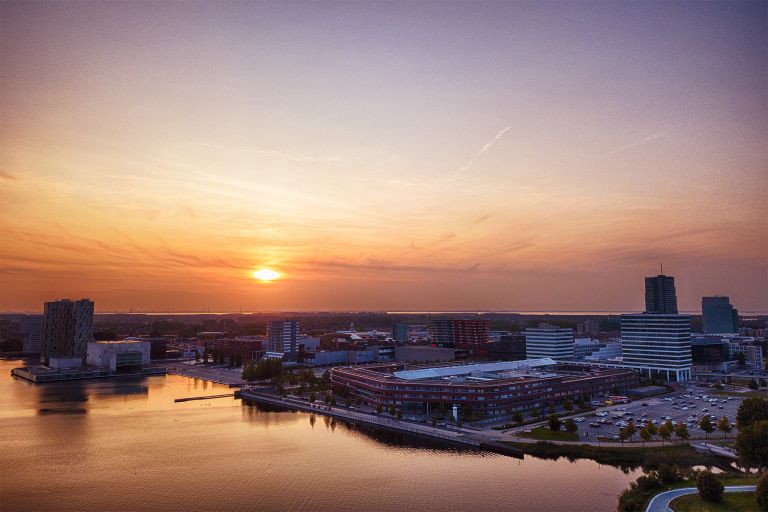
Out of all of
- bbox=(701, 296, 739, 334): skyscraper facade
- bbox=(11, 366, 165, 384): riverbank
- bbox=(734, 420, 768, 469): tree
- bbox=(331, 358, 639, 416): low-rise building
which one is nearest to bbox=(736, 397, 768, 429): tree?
bbox=(734, 420, 768, 469): tree

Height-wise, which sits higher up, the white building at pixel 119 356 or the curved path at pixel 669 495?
the white building at pixel 119 356

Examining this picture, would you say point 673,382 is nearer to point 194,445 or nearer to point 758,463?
point 758,463

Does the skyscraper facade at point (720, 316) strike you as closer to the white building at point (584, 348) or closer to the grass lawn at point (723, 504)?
the white building at point (584, 348)

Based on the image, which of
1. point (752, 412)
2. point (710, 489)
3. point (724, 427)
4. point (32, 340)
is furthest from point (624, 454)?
point (32, 340)

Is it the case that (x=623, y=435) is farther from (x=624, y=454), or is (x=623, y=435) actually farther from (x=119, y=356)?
(x=119, y=356)

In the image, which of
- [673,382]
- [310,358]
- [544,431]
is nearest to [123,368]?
[310,358]

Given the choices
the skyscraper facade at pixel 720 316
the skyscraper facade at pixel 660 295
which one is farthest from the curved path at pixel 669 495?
the skyscraper facade at pixel 720 316
